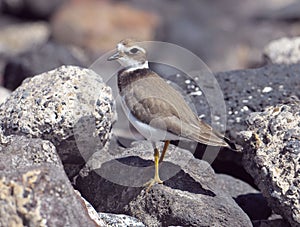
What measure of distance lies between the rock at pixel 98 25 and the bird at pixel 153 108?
47.1 ft

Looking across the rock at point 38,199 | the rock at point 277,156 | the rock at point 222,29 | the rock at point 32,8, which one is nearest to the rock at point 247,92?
the rock at point 277,156

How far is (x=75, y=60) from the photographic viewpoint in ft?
44.4

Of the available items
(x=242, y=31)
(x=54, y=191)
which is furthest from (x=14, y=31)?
(x=54, y=191)

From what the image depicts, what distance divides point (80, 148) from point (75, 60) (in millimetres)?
6040

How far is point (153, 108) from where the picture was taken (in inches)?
295

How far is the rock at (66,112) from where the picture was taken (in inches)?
293

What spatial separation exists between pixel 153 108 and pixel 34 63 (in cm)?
575

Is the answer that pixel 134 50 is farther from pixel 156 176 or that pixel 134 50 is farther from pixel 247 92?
pixel 247 92

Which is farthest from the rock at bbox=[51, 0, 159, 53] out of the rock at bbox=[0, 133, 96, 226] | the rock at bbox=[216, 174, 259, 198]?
the rock at bbox=[0, 133, 96, 226]

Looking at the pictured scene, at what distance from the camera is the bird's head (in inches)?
308

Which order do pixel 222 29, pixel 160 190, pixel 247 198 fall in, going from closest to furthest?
pixel 160 190
pixel 247 198
pixel 222 29

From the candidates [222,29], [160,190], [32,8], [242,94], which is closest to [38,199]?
[160,190]

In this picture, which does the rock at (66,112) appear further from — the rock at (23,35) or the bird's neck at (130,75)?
the rock at (23,35)

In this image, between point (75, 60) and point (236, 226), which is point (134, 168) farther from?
point (75, 60)
